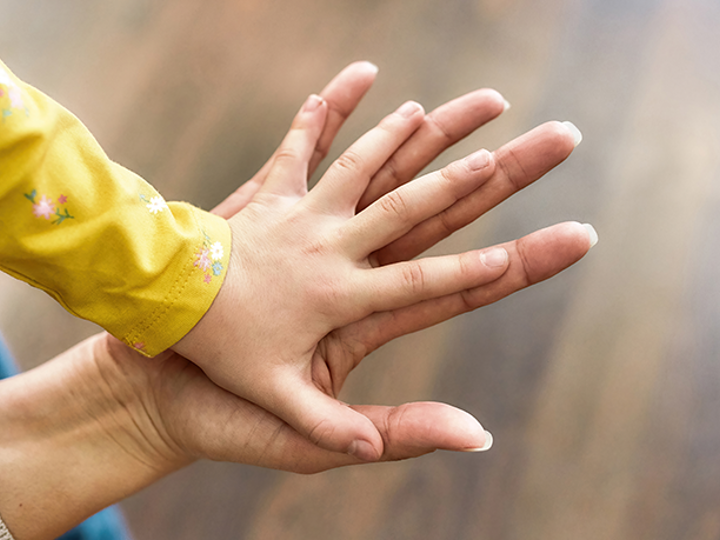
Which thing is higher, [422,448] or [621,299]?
[621,299]

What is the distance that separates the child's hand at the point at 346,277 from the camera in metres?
0.51

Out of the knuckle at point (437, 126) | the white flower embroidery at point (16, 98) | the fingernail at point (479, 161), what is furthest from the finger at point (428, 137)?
the white flower embroidery at point (16, 98)

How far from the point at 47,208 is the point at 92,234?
0.04 metres

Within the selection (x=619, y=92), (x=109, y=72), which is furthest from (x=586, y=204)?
(x=109, y=72)

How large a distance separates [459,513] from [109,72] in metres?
1.00

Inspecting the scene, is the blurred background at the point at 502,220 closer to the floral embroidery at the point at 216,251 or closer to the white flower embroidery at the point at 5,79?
the floral embroidery at the point at 216,251

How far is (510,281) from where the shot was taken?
1.77 feet

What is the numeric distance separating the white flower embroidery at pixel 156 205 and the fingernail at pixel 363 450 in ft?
0.92

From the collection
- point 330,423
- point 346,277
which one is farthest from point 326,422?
point 346,277

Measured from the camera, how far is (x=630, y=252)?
887mm

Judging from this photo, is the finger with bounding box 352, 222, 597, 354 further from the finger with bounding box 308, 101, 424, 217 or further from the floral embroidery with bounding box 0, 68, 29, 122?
the floral embroidery with bounding box 0, 68, 29, 122

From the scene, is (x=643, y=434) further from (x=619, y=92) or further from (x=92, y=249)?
(x=92, y=249)

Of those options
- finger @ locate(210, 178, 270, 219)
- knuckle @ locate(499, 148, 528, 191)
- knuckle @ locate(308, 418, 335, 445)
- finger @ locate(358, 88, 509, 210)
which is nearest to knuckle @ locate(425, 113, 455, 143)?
finger @ locate(358, 88, 509, 210)

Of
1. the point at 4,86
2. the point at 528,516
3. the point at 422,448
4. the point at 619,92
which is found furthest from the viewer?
the point at 619,92
